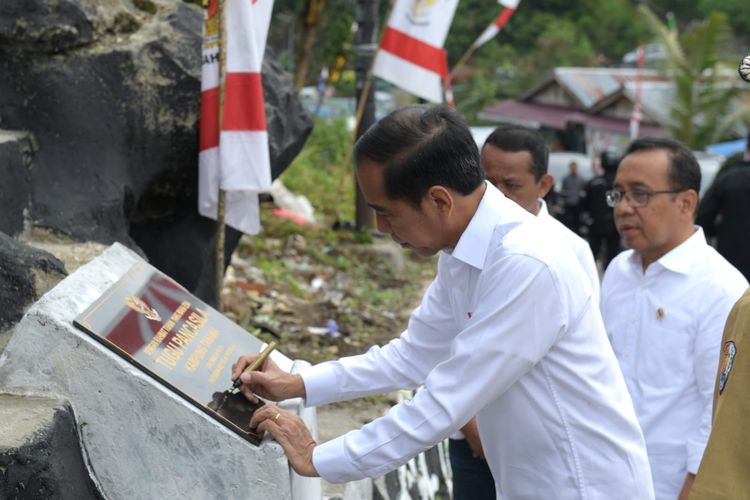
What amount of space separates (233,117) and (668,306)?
2241mm

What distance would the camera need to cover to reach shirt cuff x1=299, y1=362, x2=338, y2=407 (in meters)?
2.65

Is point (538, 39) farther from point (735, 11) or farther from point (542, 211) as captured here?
point (542, 211)

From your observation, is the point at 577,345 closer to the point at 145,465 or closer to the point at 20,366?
the point at 145,465

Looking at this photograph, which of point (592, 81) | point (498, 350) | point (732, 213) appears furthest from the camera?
point (592, 81)

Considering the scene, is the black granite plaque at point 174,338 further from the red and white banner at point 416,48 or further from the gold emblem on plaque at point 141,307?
the red and white banner at point 416,48

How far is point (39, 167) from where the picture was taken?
13.0ft

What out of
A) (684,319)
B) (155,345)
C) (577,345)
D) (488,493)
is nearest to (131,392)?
(155,345)

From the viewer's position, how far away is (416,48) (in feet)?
24.7

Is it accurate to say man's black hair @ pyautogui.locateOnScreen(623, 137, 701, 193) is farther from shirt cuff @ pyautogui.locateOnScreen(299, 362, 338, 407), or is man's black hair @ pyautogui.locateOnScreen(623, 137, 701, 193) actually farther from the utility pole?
the utility pole

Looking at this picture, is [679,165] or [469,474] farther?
[469,474]

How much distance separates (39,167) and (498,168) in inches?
71.0

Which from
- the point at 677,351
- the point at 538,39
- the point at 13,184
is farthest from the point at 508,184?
the point at 538,39

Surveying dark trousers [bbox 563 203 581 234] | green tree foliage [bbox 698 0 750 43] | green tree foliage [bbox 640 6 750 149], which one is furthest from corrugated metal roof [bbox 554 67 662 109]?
green tree foliage [bbox 698 0 750 43]

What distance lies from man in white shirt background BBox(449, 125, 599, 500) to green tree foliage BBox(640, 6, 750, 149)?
635 inches
